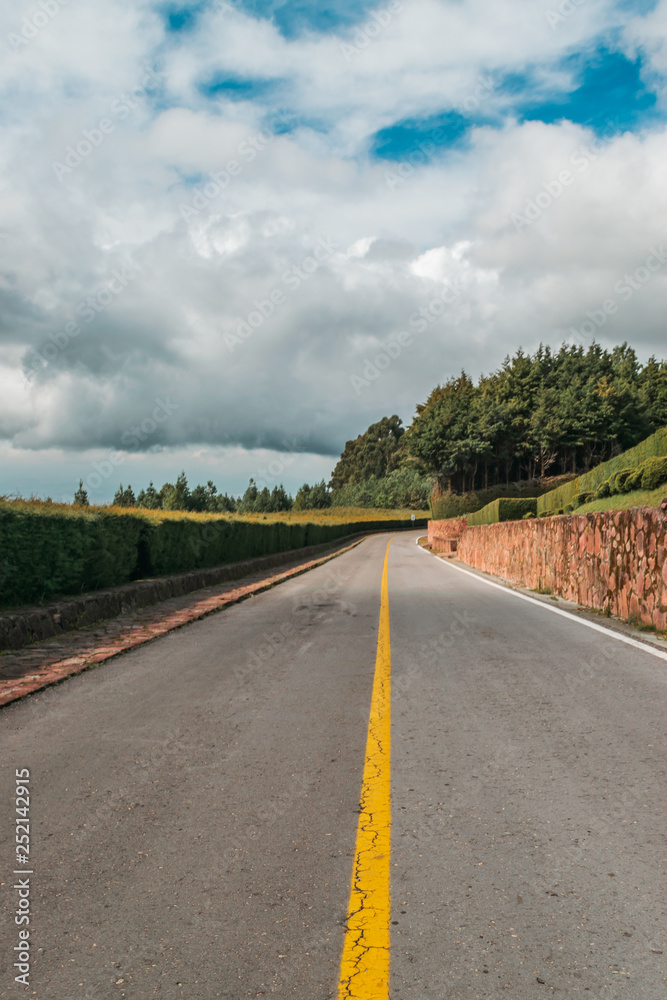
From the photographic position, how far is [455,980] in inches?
85.0

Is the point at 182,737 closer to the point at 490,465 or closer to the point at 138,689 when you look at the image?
the point at 138,689

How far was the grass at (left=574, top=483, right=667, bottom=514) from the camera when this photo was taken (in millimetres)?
20547

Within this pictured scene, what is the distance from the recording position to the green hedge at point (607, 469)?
25.3m

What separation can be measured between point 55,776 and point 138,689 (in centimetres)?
223

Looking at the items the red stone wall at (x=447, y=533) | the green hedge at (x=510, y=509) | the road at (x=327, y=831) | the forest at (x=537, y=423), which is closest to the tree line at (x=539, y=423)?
the forest at (x=537, y=423)

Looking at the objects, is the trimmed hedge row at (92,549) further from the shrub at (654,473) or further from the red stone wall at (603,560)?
the shrub at (654,473)

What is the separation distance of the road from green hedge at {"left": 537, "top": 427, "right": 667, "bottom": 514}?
20883 millimetres

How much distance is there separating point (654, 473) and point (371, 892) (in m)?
21.8

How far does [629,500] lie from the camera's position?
2266 cm

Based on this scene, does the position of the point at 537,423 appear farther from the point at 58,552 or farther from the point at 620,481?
the point at 58,552

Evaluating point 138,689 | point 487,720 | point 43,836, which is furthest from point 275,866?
point 138,689

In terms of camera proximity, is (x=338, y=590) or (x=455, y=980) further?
(x=338, y=590)

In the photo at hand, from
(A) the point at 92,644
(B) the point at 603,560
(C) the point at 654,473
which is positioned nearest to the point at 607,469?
(C) the point at 654,473

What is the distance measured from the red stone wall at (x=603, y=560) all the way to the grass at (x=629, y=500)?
4.01m
